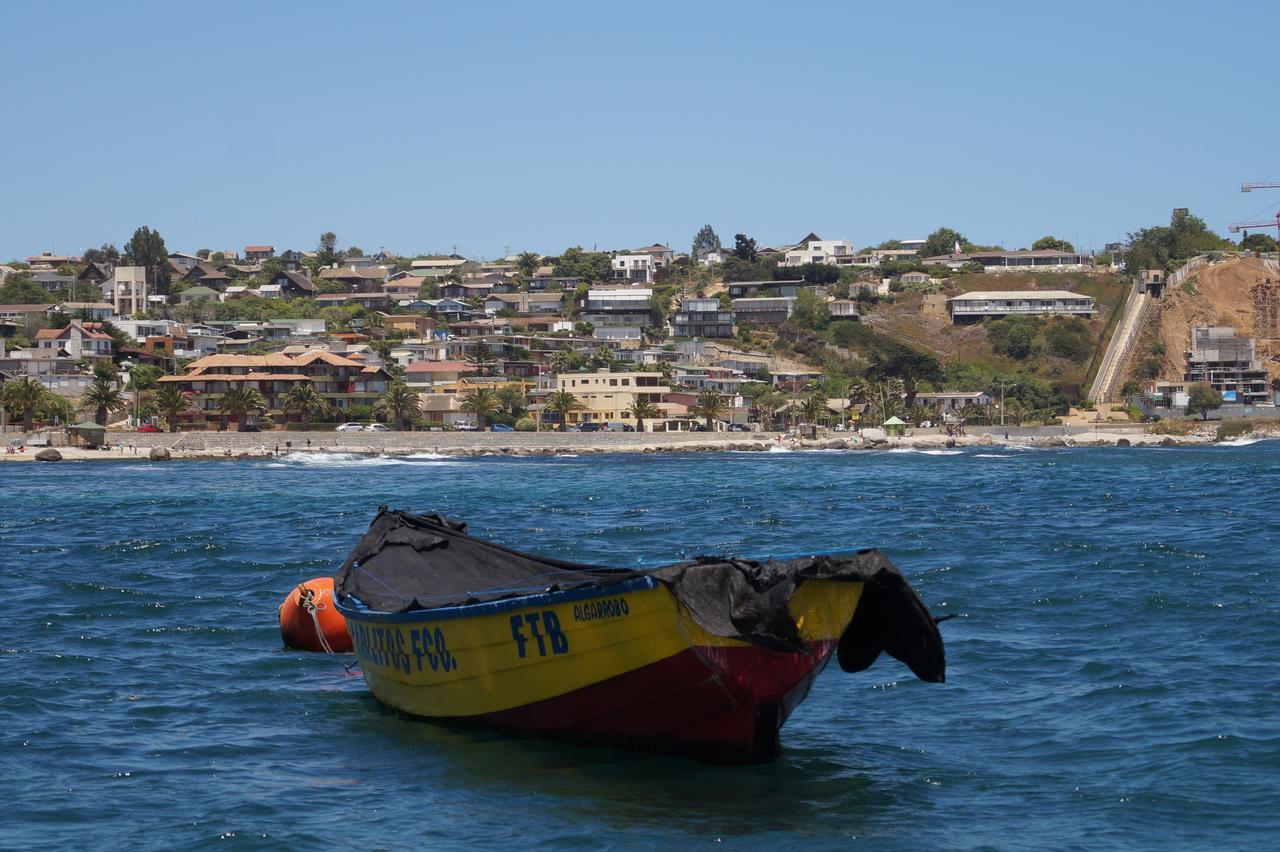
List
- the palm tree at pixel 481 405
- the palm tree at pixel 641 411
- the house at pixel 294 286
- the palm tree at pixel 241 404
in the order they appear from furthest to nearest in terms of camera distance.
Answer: the house at pixel 294 286
the palm tree at pixel 641 411
the palm tree at pixel 481 405
the palm tree at pixel 241 404

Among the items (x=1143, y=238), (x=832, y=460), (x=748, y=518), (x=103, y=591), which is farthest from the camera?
(x=1143, y=238)

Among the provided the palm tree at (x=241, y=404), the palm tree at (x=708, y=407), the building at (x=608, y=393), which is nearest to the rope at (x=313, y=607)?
the palm tree at (x=241, y=404)

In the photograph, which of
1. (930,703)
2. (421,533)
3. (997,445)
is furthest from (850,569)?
(997,445)

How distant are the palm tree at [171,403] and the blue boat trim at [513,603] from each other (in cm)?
9312

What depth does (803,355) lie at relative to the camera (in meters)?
158

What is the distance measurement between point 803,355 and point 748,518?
382 ft

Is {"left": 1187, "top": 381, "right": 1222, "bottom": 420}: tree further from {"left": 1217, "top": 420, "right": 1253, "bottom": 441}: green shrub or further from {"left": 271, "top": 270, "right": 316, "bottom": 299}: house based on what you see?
{"left": 271, "top": 270, "right": 316, "bottom": 299}: house

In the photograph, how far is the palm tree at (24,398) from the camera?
97812 mm

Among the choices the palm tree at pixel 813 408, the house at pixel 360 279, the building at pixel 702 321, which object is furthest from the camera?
the house at pixel 360 279

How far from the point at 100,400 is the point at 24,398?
19.5 feet

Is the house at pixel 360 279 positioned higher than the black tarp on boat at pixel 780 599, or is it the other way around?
the house at pixel 360 279

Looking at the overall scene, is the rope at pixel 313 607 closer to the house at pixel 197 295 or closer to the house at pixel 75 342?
the house at pixel 75 342

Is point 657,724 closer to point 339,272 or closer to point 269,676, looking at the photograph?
point 269,676

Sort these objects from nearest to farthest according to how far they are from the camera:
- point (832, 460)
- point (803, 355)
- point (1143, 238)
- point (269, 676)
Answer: point (269, 676) → point (832, 460) → point (803, 355) → point (1143, 238)
